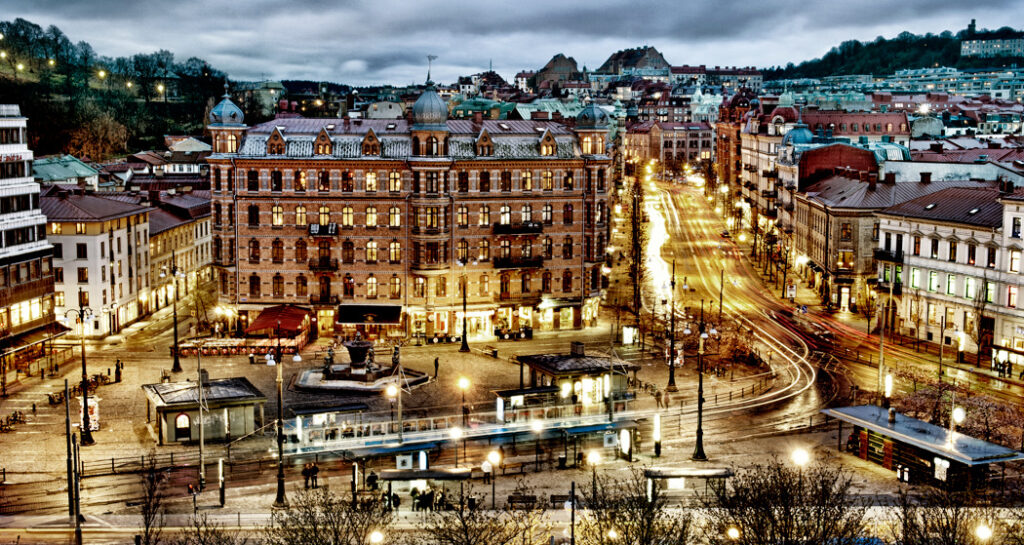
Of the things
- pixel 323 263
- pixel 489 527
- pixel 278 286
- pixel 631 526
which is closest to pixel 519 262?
pixel 323 263

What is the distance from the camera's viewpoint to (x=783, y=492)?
120 feet

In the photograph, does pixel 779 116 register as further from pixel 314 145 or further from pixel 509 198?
pixel 314 145

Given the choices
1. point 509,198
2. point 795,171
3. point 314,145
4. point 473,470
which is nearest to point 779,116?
point 795,171

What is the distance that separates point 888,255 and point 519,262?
94.4 feet

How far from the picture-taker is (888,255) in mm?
85500

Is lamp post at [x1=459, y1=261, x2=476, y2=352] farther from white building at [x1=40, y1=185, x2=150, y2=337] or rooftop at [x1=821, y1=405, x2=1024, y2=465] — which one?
rooftop at [x1=821, y1=405, x2=1024, y2=465]

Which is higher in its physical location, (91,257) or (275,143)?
(275,143)

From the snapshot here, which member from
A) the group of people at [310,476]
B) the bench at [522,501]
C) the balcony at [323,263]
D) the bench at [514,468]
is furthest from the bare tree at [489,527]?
the balcony at [323,263]

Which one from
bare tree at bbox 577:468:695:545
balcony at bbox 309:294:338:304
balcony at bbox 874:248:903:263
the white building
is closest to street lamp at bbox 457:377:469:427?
bare tree at bbox 577:468:695:545

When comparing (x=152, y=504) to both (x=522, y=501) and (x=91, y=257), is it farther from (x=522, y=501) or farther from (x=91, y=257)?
(x=91, y=257)

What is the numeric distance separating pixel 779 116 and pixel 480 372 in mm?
88379

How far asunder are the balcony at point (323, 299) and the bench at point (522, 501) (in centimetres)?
4057

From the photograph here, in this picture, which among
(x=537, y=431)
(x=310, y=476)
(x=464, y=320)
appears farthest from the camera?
(x=464, y=320)

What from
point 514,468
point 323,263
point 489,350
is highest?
point 323,263
